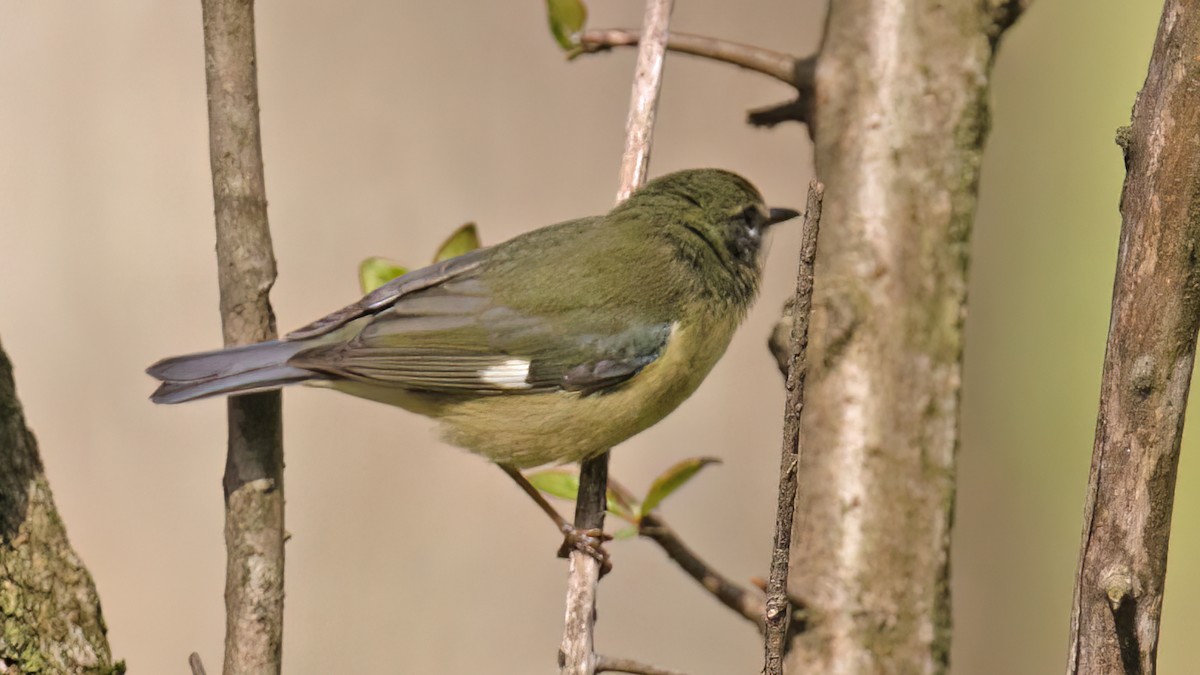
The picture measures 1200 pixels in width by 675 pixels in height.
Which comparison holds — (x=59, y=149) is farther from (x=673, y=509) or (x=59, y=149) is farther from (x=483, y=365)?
(x=673, y=509)

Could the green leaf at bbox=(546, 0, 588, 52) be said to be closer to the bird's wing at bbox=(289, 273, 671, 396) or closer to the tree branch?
the tree branch

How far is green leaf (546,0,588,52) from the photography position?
2635 mm

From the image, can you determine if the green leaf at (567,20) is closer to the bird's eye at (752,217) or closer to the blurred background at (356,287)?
the bird's eye at (752,217)

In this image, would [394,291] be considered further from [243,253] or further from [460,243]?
[243,253]

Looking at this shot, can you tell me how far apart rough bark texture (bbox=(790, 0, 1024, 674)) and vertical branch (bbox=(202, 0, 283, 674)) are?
994 millimetres

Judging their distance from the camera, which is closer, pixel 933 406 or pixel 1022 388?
pixel 933 406

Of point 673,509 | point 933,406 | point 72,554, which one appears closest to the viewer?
point 72,554

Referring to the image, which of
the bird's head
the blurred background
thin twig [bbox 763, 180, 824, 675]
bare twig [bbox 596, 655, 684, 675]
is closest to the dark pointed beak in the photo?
the bird's head

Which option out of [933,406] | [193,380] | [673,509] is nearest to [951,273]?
[933,406]

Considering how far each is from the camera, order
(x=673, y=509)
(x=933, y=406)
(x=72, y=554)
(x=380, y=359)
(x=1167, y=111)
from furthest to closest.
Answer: (x=673, y=509)
(x=380, y=359)
(x=933, y=406)
(x=72, y=554)
(x=1167, y=111)

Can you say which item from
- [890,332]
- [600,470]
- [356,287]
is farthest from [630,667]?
[356,287]

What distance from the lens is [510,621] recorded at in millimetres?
3848

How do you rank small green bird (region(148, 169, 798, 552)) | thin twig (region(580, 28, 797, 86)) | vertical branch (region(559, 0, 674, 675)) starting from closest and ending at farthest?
vertical branch (region(559, 0, 674, 675)), thin twig (region(580, 28, 797, 86)), small green bird (region(148, 169, 798, 552))

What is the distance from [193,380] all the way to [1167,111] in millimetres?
1939
